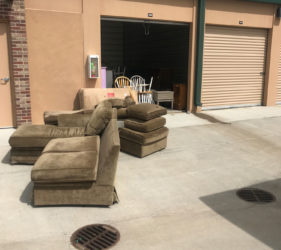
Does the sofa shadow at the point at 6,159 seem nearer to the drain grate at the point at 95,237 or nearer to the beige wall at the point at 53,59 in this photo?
the beige wall at the point at 53,59

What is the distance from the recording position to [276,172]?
5559 mm

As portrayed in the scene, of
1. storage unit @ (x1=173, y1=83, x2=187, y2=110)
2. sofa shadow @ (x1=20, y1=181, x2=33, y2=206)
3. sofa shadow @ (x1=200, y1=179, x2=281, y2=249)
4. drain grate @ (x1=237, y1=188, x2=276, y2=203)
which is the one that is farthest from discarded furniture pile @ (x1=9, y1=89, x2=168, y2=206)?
storage unit @ (x1=173, y1=83, x2=187, y2=110)

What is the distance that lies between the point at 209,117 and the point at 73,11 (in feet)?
15.3

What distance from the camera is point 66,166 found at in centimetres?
402

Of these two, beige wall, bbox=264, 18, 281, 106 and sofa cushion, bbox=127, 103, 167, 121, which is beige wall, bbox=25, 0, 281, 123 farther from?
beige wall, bbox=264, 18, 281, 106

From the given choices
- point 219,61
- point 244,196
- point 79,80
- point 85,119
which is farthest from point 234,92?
point 244,196

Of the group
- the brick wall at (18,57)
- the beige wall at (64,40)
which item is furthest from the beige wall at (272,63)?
the brick wall at (18,57)

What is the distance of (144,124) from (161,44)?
7708 millimetres

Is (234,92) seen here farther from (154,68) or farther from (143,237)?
(143,237)

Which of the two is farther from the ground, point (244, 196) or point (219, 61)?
point (219, 61)

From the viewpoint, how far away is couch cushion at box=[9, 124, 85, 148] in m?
5.43

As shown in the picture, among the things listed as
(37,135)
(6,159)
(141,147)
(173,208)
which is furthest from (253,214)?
(6,159)

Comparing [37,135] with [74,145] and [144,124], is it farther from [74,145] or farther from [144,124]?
[144,124]

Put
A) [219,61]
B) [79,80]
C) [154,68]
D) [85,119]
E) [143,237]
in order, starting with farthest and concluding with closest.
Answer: [154,68], [219,61], [79,80], [85,119], [143,237]
